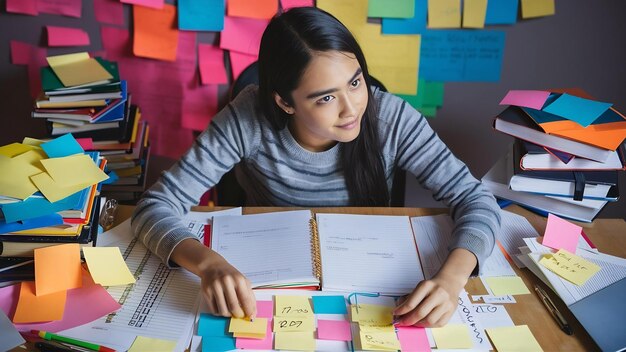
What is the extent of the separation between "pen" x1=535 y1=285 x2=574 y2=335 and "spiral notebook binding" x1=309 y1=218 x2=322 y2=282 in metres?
0.41

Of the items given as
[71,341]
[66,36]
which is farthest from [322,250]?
[66,36]

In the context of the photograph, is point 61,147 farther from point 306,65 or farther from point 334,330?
point 334,330

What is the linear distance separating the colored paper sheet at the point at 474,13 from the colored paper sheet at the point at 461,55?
3cm

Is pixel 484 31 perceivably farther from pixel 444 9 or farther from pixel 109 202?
pixel 109 202

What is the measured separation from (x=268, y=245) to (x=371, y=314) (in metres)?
0.26

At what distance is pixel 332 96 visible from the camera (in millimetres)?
1081

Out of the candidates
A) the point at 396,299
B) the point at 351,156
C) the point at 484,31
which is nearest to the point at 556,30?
the point at 484,31

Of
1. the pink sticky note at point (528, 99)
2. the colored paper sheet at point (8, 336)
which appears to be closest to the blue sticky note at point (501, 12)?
the pink sticky note at point (528, 99)

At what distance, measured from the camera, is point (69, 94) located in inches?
59.2

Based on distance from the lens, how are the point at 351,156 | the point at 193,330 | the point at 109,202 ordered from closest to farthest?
1. the point at 193,330
2. the point at 109,202
3. the point at 351,156

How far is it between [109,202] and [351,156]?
21.9 inches

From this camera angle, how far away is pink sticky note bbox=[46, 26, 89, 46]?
1757 millimetres

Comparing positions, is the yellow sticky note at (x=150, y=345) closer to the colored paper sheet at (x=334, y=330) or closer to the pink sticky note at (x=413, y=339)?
the colored paper sheet at (x=334, y=330)

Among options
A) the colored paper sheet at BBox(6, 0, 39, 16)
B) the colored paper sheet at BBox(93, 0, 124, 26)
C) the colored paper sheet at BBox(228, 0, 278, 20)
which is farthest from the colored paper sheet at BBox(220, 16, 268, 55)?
the colored paper sheet at BBox(6, 0, 39, 16)
